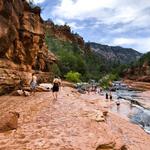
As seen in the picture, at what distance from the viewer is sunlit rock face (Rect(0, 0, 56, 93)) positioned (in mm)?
35938

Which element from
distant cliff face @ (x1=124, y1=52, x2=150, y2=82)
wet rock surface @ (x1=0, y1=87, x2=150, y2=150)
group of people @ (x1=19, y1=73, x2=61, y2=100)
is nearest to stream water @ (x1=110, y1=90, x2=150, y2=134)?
group of people @ (x1=19, y1=73, x2=61, y2=100)

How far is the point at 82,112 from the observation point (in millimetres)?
23547

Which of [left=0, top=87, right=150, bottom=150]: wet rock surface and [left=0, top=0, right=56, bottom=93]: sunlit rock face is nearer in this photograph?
[left=0, top=87, right=150, bottom=150]: wet rock surface

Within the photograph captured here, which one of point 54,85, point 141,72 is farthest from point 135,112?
point 141,72

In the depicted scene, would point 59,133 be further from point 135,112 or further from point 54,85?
point 135,112

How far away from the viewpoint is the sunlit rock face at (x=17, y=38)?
118 ft

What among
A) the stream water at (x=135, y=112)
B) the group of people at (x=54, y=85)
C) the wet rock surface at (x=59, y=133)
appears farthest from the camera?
the stream water at (x=135, y=112)

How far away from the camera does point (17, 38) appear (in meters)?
43.6

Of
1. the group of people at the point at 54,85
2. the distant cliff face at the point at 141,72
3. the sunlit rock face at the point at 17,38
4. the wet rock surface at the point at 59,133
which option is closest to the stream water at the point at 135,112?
the group of people at the point at 54,85

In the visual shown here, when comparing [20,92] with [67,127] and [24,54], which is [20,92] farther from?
[67,127]

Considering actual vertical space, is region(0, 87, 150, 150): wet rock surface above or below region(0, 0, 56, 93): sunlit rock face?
below

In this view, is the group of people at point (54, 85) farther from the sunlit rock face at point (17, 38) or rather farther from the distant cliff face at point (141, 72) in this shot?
the distant cliff face at point (141, 72)

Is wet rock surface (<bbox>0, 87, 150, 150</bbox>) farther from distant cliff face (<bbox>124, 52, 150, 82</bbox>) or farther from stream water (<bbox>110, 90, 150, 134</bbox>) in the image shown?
distant cliff face (<bbox>124, 52, 150, 82</bbox>)

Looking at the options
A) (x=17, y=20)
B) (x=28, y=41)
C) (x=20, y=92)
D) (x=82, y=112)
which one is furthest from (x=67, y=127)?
(x=28, y=41)
